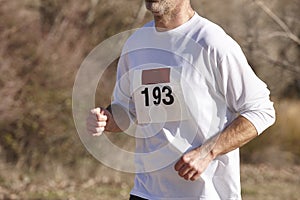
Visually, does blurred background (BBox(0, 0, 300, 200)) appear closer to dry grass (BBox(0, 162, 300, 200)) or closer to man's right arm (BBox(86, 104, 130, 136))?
dry grass (BBox(0, 162, 300, 200))

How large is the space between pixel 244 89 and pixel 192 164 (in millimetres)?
455

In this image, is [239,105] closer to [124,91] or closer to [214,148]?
[214,148]

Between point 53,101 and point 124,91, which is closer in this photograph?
point 124,91

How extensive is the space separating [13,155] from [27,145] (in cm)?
26

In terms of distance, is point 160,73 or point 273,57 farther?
point 273,57

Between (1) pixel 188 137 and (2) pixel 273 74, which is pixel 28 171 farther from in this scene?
(1) pixel 188 137

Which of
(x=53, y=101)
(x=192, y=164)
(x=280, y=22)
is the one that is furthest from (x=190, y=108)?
(x=280, y=22)

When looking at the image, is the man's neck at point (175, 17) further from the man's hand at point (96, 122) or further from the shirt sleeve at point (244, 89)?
the man's hand at point (96, 122)

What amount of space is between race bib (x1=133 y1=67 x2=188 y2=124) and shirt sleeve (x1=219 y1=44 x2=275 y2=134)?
26cm

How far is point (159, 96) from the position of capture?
459 cm

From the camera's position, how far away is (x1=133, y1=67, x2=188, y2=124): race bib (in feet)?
14.8

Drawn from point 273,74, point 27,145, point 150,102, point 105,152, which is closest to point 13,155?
point 27,145

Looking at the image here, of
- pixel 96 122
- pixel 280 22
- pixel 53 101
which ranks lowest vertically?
Result: pixel 280 22

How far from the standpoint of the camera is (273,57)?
1702cm
